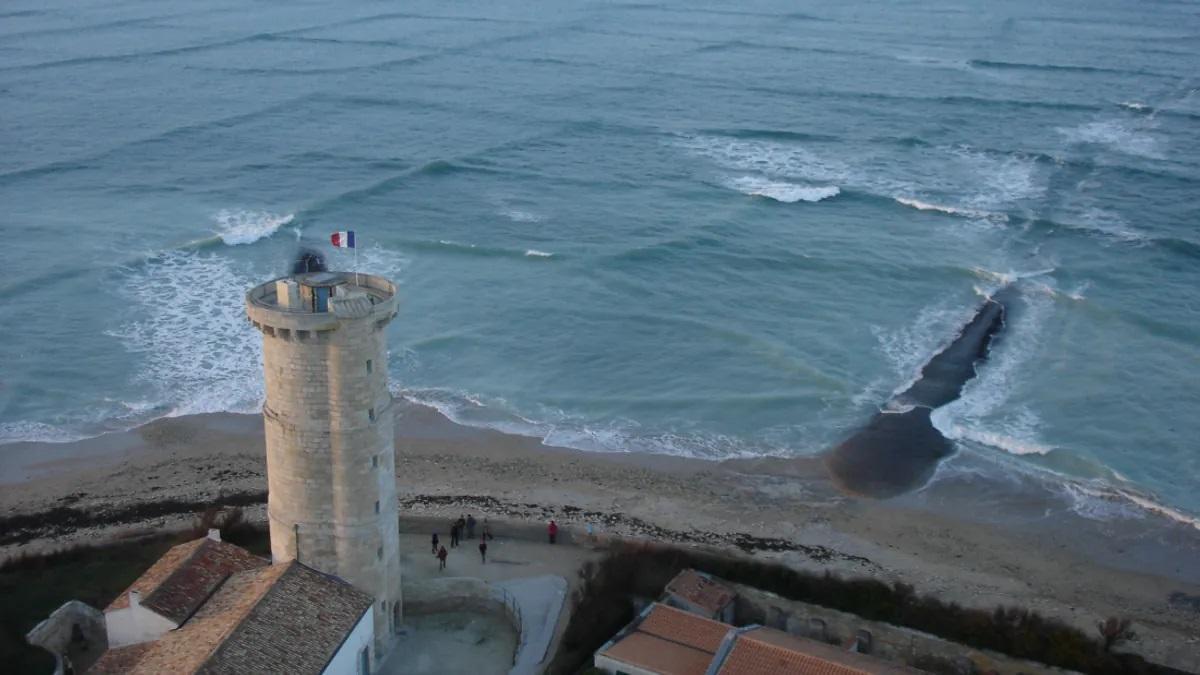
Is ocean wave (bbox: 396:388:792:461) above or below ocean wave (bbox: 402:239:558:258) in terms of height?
below

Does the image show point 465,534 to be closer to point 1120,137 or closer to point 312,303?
point 312,303

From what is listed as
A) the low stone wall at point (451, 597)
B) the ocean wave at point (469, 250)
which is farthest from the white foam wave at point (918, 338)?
the low stone wall at point (451, 597)

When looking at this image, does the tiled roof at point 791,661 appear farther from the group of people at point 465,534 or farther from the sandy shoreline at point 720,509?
the sandy shoreline at point 720,509

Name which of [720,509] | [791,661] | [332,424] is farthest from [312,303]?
[720,509]

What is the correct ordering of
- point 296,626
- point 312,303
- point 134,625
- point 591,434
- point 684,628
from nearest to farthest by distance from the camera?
1. point 312,303
2. point 296,626
3. point 134,625
4. point 684,628
5. point 591,434

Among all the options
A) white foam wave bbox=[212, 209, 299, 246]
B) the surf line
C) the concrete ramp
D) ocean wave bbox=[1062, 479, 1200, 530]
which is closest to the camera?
the concrete ramp

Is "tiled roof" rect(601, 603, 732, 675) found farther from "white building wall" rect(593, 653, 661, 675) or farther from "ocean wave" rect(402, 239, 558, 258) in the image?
"ocean wave" rect(402, 239, 558, 258)

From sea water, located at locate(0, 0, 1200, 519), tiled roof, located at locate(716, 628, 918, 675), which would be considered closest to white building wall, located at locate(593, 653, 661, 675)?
tiled roof, located at locate(716, 628, 918, 675)
